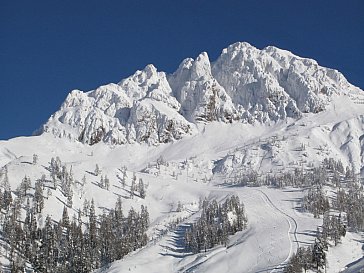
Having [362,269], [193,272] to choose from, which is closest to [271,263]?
[193,272]

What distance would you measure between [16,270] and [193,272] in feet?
210

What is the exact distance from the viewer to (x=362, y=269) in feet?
449

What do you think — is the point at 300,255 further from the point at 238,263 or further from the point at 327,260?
the point at 238,263

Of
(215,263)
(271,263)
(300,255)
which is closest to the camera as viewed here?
(300,255)

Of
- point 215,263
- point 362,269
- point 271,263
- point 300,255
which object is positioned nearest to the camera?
point 362,269

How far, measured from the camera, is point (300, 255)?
6777 inches

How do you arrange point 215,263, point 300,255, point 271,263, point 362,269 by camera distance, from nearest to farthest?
1. point 362,269
2. point 300,255
3. point 271,263
4. point 215,263

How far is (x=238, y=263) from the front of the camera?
19575 cm

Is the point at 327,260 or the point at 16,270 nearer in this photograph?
the point at 327,260

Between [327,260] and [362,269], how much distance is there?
45011 mm

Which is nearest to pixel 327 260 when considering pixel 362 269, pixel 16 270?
pixel 362 269

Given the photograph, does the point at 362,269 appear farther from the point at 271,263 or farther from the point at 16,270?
the point at 16,270

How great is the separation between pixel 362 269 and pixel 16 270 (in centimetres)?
12290

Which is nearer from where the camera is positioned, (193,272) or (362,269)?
(362,269)
